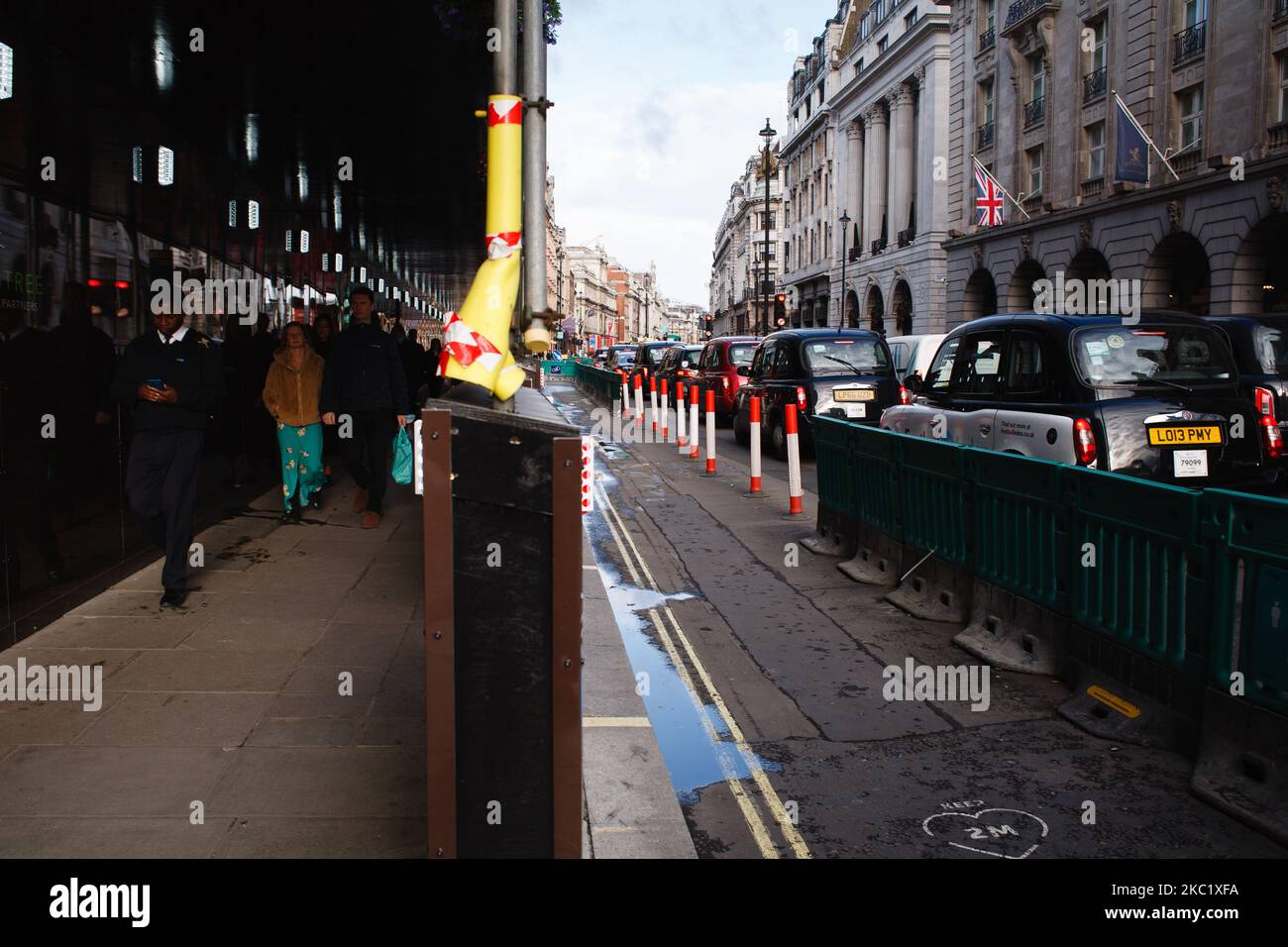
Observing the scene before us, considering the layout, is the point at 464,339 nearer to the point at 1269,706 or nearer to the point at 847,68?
the point at 1269,706

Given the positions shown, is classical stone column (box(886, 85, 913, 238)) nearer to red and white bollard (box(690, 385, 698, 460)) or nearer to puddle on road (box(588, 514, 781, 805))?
red and white bollard (box(690, 385, 698, 460))

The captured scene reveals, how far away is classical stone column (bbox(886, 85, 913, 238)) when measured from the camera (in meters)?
57.2

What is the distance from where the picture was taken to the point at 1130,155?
30469mm

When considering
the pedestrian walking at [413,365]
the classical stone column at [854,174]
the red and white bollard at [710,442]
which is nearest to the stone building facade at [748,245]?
the classical stone column at [854,174]

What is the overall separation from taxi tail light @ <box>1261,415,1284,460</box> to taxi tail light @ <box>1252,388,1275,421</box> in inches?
1.6

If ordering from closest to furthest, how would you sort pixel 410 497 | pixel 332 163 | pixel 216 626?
pixel 216 626 < pixel 410 497 < pixel 332 163

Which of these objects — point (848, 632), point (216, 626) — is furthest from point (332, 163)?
point (848, 632)

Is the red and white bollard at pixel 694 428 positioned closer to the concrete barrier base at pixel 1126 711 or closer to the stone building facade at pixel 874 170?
the concrete barrier base at pixel 1126 711

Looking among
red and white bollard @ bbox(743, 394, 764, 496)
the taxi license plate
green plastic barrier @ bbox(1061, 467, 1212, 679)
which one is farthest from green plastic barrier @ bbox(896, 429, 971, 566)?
red and white bollard @ bbox(743, 394, 764, 496)

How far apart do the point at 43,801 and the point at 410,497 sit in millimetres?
8859

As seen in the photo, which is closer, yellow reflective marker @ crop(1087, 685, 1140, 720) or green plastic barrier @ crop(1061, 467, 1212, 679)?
green plastic barrier @ crop(1061, 467, 1212, 679)

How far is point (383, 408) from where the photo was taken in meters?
10.2
